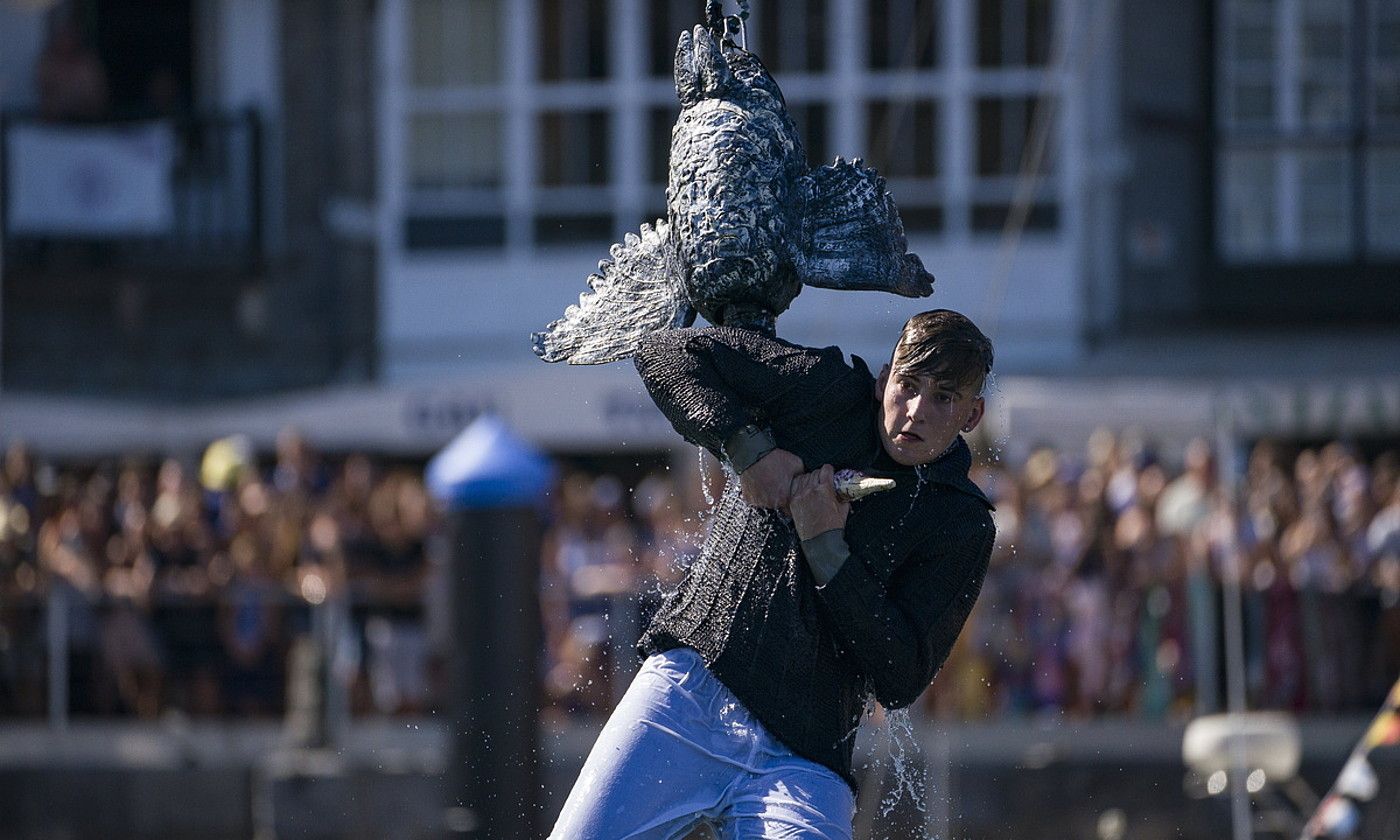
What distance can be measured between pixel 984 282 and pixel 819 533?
11889mm

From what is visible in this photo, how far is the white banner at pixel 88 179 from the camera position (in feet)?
51.4

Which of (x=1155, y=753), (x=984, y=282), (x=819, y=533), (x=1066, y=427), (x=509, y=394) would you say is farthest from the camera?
(x=984, y=282)

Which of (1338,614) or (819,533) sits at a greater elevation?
(819,533)

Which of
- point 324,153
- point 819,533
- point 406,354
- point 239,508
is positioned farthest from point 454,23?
point 819,533

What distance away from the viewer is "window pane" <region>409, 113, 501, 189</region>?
16.6 metres

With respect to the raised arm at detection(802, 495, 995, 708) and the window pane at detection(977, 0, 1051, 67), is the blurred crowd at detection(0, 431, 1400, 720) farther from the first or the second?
the raised arm at detection(802, 495, 995, 708)

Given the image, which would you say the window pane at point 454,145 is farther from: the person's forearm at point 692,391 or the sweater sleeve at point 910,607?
the sweater sleeve at point 910,607

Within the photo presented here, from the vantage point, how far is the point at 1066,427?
12367mm

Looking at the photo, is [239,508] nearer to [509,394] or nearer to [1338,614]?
[509,394]

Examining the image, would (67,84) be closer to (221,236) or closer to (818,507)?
(221,236)

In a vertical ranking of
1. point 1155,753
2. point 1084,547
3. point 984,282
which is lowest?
point 1155,753

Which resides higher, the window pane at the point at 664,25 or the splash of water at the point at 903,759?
the window pane at the point at 664,25

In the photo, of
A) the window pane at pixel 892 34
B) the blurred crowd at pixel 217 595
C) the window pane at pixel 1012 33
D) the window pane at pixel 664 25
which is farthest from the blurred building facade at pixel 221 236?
→ the blurred crowd at pixel 217 595

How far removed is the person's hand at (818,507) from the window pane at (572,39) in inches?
510
